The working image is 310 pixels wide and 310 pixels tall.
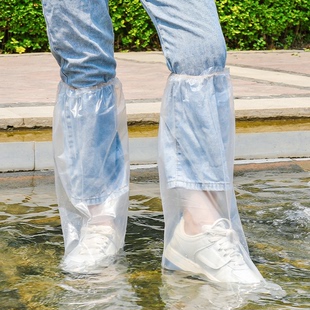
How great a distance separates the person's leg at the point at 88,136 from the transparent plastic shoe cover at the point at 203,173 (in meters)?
0.27

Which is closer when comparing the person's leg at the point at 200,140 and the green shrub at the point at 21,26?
the person's leg at the point at 200,140

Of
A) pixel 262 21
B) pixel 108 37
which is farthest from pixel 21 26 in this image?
pixel 108 37

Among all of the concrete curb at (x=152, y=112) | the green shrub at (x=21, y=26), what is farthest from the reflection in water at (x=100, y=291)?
the green shrub at (x=21, y=26)

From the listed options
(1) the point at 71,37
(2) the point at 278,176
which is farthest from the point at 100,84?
(2) the point at 278,176

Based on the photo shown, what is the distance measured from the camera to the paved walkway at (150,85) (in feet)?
15.2

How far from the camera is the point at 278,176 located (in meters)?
3.93

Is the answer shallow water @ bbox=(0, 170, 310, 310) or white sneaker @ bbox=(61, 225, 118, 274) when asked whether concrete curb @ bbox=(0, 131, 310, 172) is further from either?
white sneaker @ bbox=(61, 225, 118, 274)

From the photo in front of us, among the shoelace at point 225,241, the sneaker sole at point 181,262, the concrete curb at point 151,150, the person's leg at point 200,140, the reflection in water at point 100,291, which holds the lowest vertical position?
the concrete curb at point 151,150

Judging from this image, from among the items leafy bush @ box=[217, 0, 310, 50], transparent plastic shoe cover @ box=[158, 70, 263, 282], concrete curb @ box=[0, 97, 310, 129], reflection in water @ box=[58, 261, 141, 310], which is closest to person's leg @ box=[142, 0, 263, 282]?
transparent plastic shoe cover @ box=[158, 70, 263, 282]

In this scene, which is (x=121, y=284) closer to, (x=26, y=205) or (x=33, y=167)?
(x=26, y=205)

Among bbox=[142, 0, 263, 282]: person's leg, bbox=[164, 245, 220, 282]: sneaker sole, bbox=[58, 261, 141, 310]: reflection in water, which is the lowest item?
bbox=[58, 261, 141, 310]: reflection in water

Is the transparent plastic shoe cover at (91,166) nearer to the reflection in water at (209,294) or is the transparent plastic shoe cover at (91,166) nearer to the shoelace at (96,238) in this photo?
the shoelace at (96,238)

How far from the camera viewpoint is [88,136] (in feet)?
8.45

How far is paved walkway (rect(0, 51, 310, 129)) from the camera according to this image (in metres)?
4.62
